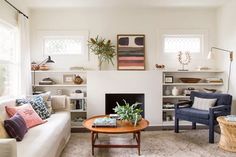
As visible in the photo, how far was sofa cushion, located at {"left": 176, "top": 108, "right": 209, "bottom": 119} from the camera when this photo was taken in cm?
411

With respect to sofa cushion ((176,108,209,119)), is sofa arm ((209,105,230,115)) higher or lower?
higher

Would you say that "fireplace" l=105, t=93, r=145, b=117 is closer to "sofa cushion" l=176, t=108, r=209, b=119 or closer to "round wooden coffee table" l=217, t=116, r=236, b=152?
"sofa cushion" l=176, t=108, r=209, b=119

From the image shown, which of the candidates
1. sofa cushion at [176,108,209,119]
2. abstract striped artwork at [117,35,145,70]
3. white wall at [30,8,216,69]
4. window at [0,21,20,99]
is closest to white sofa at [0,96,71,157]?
window at [0,21,20,99]

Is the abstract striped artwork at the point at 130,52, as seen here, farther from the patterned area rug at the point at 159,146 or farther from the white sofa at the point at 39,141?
the white sofa at the point at 39,141

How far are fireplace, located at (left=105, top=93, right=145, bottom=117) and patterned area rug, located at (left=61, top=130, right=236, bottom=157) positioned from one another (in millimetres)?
772

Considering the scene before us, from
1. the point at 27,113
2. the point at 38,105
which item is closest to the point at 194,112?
the point at 38,105

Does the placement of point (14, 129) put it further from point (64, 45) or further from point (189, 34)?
point (189, 34)

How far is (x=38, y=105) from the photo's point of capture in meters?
3.78

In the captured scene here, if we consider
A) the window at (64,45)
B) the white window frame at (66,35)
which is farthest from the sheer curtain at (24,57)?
the window at (64,45)

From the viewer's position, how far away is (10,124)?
104 inches

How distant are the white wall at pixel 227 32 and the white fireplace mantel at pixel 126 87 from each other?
142 centimetres

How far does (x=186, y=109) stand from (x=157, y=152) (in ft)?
4.35

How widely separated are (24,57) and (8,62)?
1.29 feet

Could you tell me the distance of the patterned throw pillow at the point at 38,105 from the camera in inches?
142
